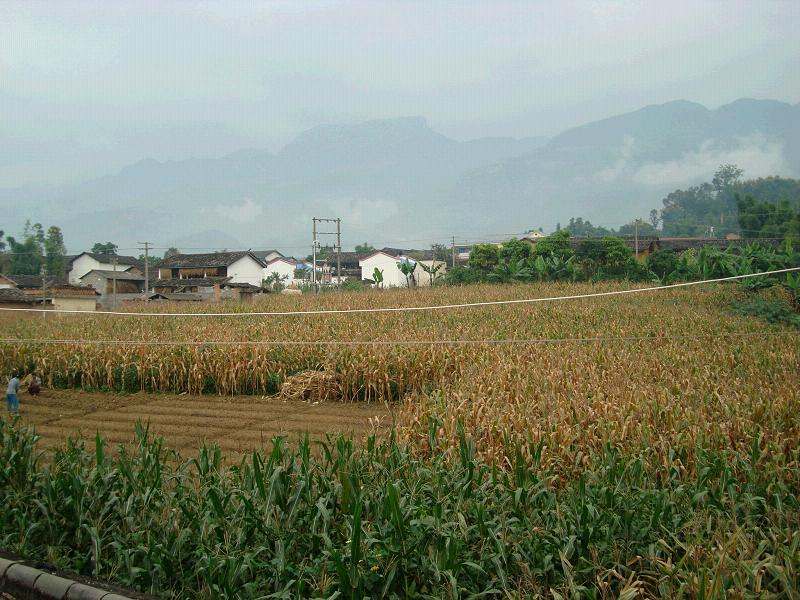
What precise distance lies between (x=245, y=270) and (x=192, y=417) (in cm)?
4452

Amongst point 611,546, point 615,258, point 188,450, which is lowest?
point 188,450

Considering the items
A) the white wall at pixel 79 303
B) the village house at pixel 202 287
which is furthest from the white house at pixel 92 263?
the white wall at pixel 79 303

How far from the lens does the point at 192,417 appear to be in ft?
39.7

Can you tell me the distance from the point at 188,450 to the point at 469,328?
8403mm

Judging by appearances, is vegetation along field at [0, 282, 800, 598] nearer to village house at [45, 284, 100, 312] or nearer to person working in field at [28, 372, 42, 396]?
person working in field at [28, 372, 42, 396]

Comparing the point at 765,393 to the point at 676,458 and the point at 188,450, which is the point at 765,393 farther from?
the point at 188,450

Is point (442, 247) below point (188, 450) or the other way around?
the other way around

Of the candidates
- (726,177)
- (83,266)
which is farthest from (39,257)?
(726,177)

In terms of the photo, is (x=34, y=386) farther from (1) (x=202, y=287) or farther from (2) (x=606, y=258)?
(1) (x=202, y=287)

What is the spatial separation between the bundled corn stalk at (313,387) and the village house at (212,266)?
4075 centimetres

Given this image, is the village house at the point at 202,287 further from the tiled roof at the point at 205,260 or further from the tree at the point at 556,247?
the tree at the point at 556,247

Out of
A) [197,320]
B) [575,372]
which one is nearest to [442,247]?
[197,320]

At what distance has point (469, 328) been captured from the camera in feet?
Answer: 54.2

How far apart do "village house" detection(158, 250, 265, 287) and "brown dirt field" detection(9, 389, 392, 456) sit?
39.7 meters
